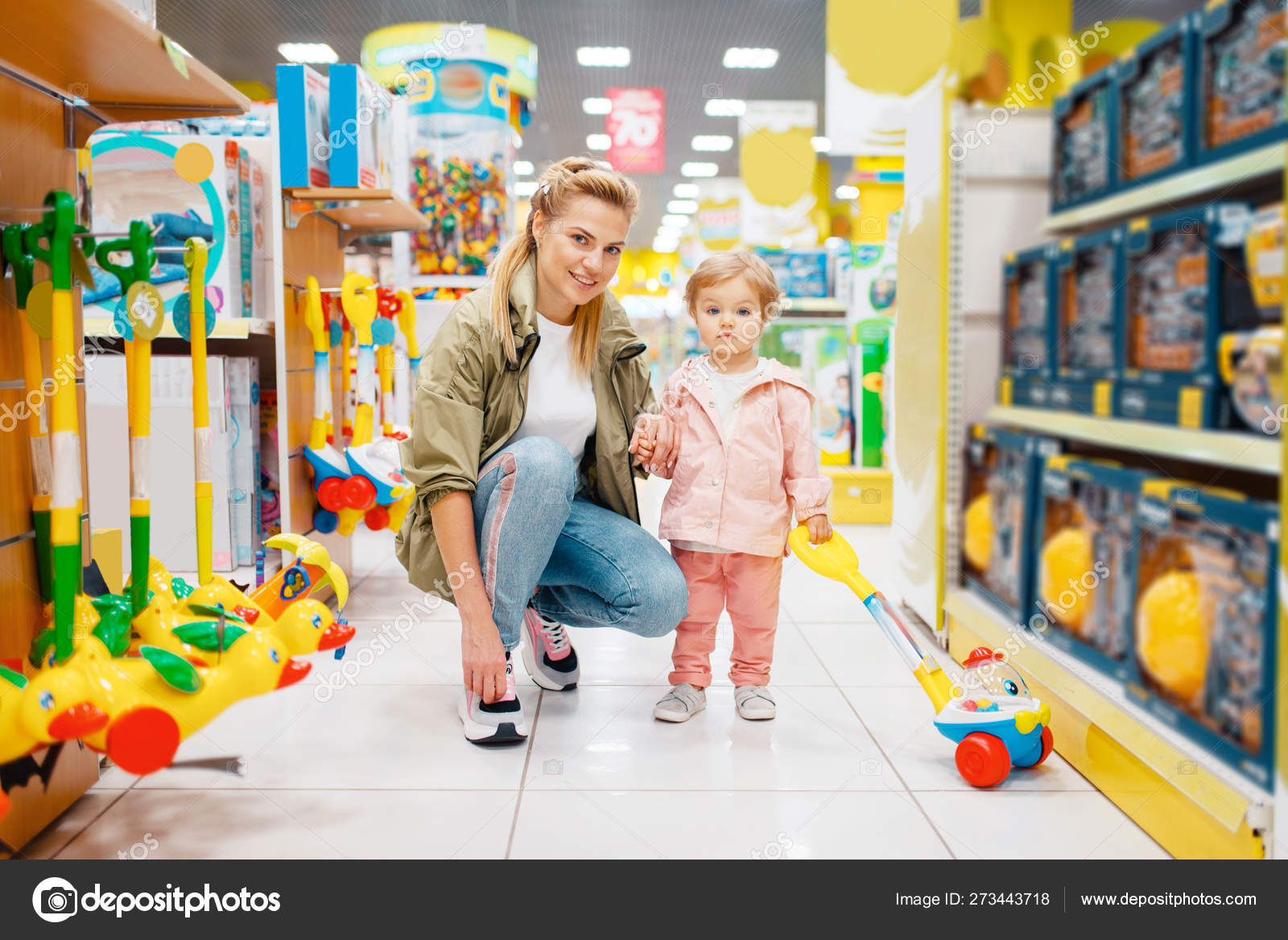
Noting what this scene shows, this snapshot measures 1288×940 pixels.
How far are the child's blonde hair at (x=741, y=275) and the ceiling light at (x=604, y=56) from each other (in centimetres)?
682

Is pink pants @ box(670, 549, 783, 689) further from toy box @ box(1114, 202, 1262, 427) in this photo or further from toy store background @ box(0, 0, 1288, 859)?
toy box @ box(1114, 202, 1262, 427)

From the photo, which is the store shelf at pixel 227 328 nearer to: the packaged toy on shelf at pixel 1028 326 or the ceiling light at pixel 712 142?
the packaged toy on shelf at pixel 1028 326

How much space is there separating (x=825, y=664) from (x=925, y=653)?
1.89 feet

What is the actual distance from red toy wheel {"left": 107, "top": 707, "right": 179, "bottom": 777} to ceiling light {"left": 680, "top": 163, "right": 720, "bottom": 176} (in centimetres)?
1270

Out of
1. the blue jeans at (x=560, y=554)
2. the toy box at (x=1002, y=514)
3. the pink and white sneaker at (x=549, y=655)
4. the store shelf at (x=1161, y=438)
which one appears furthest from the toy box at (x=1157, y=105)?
the pink and white sneaker at (x=549, y=655)

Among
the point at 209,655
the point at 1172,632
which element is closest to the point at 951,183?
the point at 1172,632

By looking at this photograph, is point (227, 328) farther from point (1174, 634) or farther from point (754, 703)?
point (1174, 634)

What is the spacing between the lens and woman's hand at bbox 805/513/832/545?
6.02ft

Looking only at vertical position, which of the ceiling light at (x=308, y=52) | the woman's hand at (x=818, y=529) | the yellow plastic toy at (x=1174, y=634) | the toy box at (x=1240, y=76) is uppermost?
the ceiling light at (x=308, y=52)

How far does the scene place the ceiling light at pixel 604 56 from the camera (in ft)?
26.5

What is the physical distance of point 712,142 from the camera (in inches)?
456

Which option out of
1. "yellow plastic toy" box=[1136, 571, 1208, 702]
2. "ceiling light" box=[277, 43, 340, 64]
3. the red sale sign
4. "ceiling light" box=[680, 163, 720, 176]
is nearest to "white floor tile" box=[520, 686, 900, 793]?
"yellow plastic toy" box=[1136, 571, 1208, 702]

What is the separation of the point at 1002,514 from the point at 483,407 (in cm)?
102
